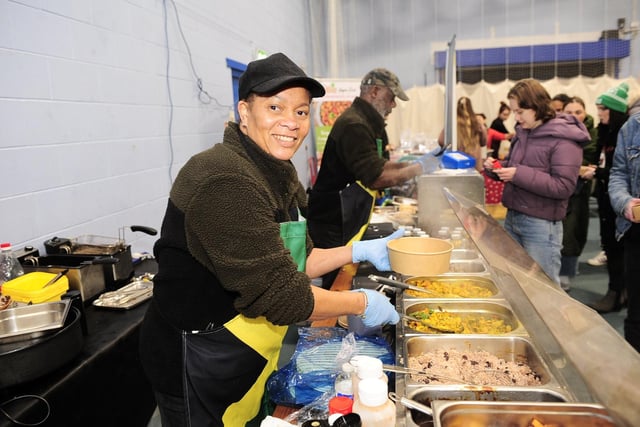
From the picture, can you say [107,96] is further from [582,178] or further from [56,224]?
[582,178]

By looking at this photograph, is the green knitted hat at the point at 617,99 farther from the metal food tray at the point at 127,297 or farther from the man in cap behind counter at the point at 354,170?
the metal food tray at the point at 127,297

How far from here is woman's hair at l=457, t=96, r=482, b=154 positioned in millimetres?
7195

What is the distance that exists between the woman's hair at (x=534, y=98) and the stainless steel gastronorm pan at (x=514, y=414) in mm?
2522

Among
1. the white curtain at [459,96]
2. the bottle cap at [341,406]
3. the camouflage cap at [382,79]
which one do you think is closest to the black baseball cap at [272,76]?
the bottle cap at [341,406]

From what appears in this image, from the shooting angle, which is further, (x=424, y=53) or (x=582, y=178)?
(x=424, y=53)

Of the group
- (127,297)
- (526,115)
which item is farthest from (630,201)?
(127,297)

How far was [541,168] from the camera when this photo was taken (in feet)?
10.7

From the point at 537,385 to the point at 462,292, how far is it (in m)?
0.90

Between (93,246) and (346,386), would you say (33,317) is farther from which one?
(346,386)

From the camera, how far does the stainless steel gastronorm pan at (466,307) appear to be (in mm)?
2082

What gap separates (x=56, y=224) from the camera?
102 inches

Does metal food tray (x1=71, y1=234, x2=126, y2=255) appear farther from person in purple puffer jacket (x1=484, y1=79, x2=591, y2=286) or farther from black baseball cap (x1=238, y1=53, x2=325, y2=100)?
person in purple puffer jacket (x1=484, y1=79, x2=591, y2=286)

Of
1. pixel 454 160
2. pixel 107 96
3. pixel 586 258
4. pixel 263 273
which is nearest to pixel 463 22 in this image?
pixel 586 258

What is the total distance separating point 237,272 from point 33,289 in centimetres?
125
